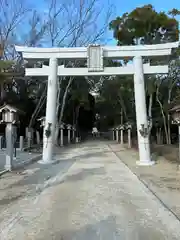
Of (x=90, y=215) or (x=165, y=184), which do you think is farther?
(x=165, y=184)

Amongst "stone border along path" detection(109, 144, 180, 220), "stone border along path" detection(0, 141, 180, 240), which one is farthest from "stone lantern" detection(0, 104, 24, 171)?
"stone border along path" detection(109, 144, 180, 220)

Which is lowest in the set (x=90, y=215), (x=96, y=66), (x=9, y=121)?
(x=90, y=215)

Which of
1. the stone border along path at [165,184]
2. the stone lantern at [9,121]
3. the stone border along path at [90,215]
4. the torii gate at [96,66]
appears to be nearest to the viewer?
the stone border along path at [90,215]

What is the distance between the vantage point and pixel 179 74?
98.2 feet

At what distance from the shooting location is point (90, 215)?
6.51 meters

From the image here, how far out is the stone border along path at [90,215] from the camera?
17.4ft

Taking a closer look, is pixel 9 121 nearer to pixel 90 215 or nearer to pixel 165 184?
pixel 165 184

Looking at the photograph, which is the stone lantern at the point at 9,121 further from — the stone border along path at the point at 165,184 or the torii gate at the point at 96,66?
the stone border along path at the point at 165,184

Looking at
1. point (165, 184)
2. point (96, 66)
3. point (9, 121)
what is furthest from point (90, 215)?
point (96, 66)

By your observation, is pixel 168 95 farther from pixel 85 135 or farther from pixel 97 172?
pixel 85 135

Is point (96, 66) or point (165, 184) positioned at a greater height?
point (96, 66)

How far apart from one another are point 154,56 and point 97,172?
816cm

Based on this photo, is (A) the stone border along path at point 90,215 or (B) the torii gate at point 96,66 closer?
(A) the stone border along path at point 90,215

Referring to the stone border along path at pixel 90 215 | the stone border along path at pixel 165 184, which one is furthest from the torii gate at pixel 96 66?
the stone border along path at pixel 90 215
